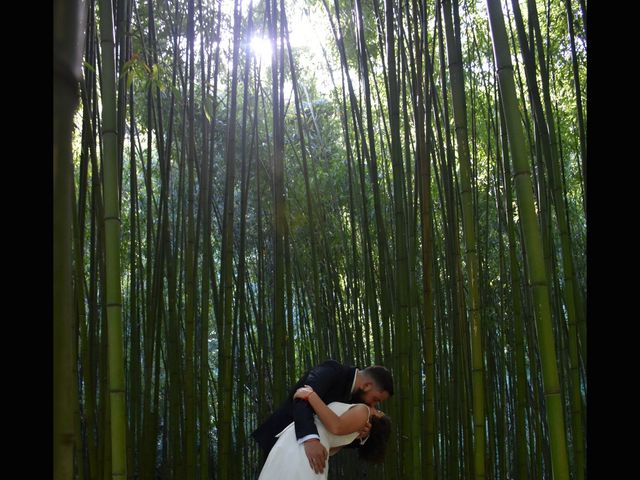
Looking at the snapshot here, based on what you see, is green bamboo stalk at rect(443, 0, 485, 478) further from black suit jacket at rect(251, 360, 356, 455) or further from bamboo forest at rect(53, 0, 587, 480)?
black suit jacket at rect(251, 360, 356, 455)

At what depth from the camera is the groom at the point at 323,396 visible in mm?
1960

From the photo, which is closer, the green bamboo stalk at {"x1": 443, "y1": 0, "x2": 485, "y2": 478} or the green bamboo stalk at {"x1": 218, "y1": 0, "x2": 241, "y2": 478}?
the green bamboo stalk at {"x1": 443, "y1": 0, "x2": 485, "y2": 478}

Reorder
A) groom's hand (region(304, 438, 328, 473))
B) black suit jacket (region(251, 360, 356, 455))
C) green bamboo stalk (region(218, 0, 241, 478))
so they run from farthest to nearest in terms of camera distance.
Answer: green bamboo stalk (region(218, 0, 241, 478)), black suit jacket (region(251, 360, 356, 455)), groom's hand (region(304, 438, 328, 473))

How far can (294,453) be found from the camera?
2.00 meters

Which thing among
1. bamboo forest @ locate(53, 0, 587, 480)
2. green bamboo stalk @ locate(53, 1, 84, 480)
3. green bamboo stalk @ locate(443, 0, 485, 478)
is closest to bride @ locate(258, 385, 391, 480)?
bamboo forest @ locate(53, 0, 587, 480)

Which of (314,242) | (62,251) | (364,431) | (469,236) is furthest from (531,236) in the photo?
(314,242)

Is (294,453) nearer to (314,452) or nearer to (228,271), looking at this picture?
(314,452)

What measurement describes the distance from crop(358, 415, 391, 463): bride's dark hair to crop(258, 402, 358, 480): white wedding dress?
98mm

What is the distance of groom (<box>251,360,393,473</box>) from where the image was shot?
1960 millimetres

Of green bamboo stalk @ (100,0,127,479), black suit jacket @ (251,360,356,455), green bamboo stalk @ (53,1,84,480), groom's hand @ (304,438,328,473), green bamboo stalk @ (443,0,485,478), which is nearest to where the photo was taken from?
green bamboo stalk @ (53,1,84,480)

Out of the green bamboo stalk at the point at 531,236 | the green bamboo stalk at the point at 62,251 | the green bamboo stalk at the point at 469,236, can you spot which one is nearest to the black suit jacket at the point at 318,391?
the green bamboo stalk at the point at 469,236
